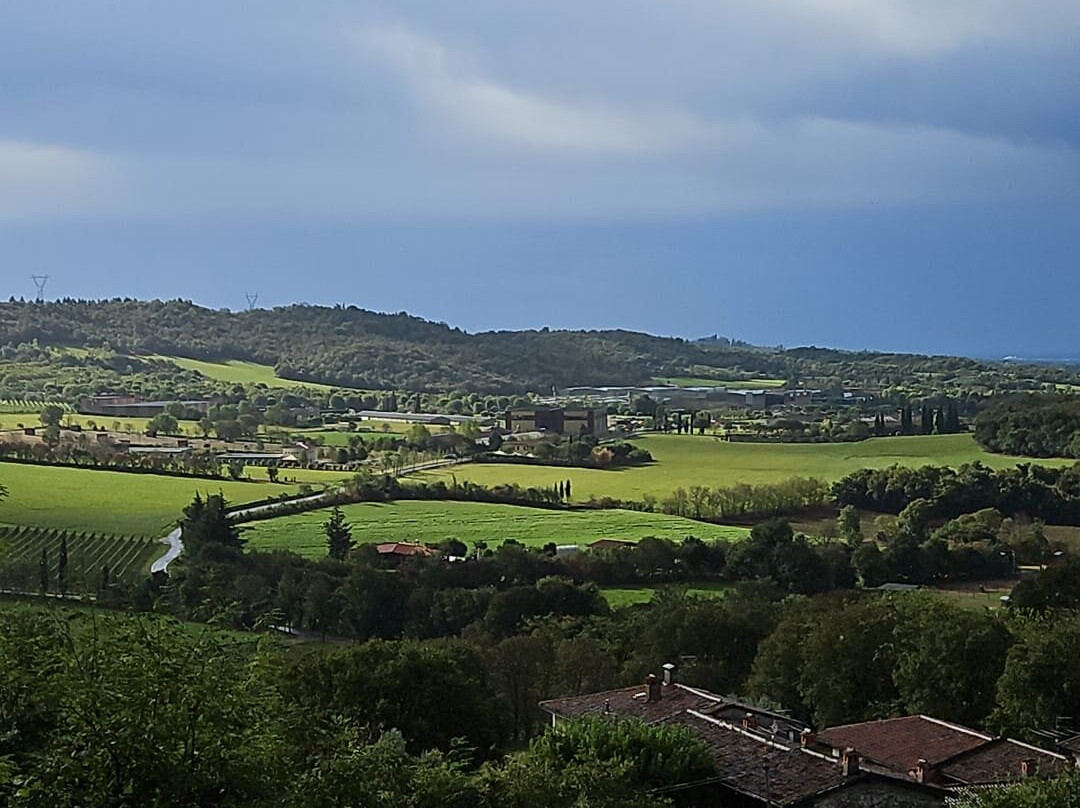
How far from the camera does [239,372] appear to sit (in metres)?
105

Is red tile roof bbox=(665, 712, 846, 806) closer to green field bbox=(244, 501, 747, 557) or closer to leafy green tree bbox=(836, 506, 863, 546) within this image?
green field bbox=(244, 501, 747, 557)

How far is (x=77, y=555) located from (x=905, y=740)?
31498mm

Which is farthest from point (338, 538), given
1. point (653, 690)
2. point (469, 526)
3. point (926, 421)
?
Result: point (926, 421)

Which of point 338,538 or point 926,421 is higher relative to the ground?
point 926,421

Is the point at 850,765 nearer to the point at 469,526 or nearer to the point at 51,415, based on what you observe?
the point at 469,526

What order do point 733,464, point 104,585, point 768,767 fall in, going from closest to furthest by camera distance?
point 768,767
point 104,585
point 733,464

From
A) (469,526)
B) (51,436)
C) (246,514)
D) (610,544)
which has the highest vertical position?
(51,436)

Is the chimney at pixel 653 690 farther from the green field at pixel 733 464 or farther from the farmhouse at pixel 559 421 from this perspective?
the farmhouse at pixel 559 421

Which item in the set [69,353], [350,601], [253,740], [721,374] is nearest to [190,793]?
[253,740]

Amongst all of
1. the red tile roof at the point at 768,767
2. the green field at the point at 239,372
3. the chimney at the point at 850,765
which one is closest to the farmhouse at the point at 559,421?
the green field at the point at 239,372

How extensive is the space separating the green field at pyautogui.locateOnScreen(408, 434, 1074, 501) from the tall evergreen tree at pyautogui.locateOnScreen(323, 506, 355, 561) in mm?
11676

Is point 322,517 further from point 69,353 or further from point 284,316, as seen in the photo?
point 284,316

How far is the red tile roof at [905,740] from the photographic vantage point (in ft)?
59.7

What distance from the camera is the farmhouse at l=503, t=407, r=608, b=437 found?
251ft
